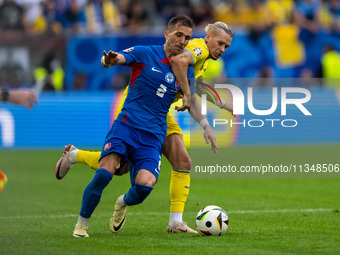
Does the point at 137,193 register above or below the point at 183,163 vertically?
below

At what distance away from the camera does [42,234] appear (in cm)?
838

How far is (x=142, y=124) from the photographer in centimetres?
820

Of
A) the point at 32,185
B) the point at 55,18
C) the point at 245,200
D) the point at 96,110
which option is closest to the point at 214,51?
the point at 245,200

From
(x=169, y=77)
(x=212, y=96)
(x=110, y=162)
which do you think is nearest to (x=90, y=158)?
(x=110, y=162)

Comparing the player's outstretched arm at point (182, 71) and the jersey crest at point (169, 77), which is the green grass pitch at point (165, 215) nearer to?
the player's outstretched arm at point (182, 71)

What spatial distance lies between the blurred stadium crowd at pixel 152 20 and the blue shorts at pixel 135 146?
1258 cm

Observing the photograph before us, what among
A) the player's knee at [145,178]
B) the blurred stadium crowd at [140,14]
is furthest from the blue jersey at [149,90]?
the blurred stadium crowd at [140,14]

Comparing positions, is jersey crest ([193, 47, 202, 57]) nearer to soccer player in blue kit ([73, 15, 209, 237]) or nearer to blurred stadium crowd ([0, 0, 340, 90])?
soccer player in blue kit ([73, 15, 209, 237])

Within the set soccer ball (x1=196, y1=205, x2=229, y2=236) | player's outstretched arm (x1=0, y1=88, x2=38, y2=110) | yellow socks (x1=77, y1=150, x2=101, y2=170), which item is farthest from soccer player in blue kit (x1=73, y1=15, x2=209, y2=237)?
player's outstretched arm (x1=0, y1=88, x2=38, y2=110)

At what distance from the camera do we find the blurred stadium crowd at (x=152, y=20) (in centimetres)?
2089

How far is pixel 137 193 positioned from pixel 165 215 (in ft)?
7.49

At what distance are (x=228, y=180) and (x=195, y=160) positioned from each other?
1.63 metres

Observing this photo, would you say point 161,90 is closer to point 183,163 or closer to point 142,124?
point 142,124

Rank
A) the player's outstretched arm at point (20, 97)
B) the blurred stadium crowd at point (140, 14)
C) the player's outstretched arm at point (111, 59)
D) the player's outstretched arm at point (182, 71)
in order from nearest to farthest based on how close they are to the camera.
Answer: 1. the player's outstretched arm at point (20, 97)
2. the player's outstretched arm at point (111, 59)
3. the player's outstretched arm at point (182, 71)
4. the blurred stadium crowd at point (140, 14)
